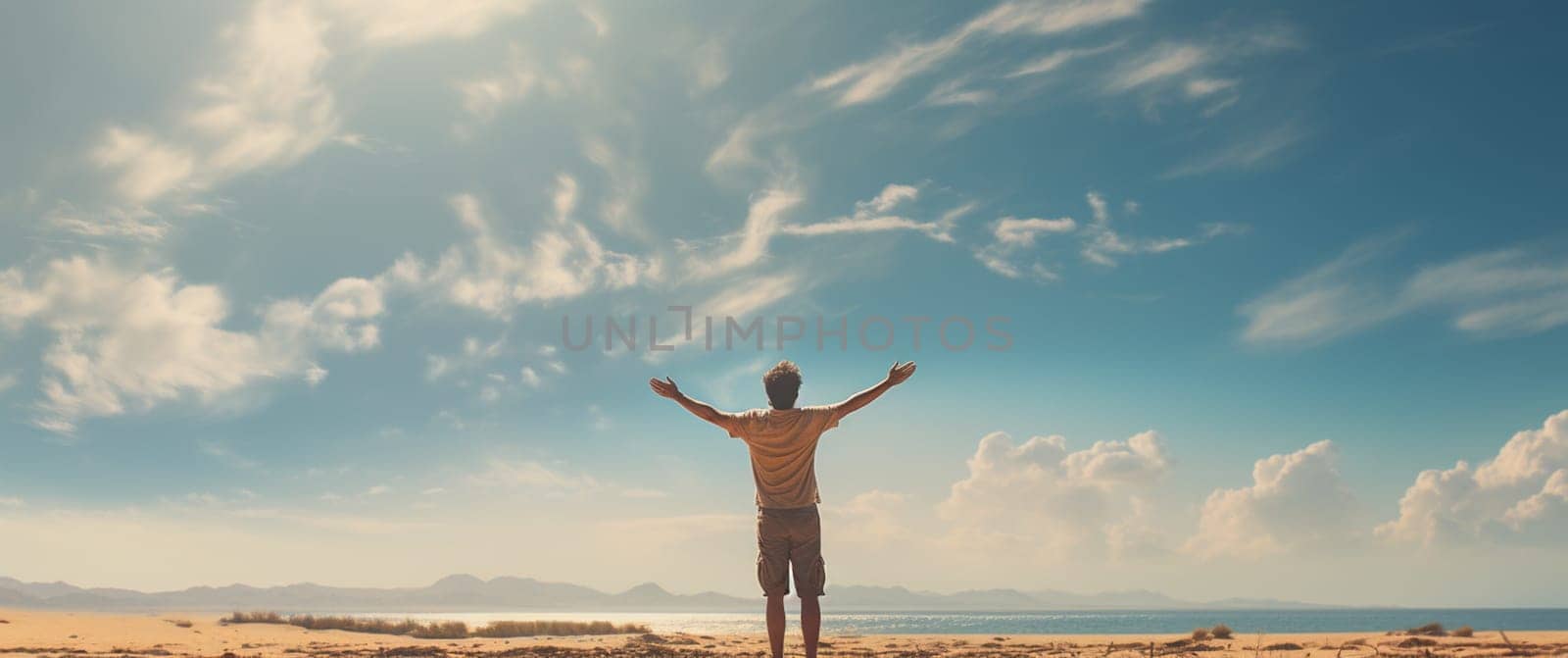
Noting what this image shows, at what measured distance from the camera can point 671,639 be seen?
17.9 metres

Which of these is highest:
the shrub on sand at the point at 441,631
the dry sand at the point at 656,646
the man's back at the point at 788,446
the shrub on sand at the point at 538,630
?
the man's back at the point at 788,446

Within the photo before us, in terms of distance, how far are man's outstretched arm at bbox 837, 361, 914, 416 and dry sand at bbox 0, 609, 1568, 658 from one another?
5.50 metres

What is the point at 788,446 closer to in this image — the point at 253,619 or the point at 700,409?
the point at 700,409

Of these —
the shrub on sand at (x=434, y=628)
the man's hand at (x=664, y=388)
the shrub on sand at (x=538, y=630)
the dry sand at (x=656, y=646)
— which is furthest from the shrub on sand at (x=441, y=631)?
the man's hand at (x=664, y=388)

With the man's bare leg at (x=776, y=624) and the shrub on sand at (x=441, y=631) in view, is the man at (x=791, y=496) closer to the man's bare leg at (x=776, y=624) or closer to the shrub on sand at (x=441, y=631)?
the man's bare leg at (x=776, y=624)

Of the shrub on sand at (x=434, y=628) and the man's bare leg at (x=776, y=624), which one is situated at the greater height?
the man's bare leg at (x=776, y=624)

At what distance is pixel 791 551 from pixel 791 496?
1.41 feet

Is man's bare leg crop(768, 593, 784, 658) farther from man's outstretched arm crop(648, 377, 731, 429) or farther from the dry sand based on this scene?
the dry sand

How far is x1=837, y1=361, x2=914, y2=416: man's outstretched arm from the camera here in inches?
270

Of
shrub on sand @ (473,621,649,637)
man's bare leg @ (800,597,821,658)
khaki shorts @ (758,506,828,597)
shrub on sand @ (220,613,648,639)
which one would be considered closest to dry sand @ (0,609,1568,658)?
shrub on sand @ (220,613,648,639)

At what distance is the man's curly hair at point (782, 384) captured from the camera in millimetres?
7043

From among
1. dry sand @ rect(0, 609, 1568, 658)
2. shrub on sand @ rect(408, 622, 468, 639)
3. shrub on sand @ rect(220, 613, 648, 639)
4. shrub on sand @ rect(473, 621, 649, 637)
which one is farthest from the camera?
shrub on sand @ rect(473, 621, 649, 637)

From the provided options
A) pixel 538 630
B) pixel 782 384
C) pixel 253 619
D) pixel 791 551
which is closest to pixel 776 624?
pixel 791 551

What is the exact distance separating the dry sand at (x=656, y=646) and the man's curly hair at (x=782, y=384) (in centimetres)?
598
